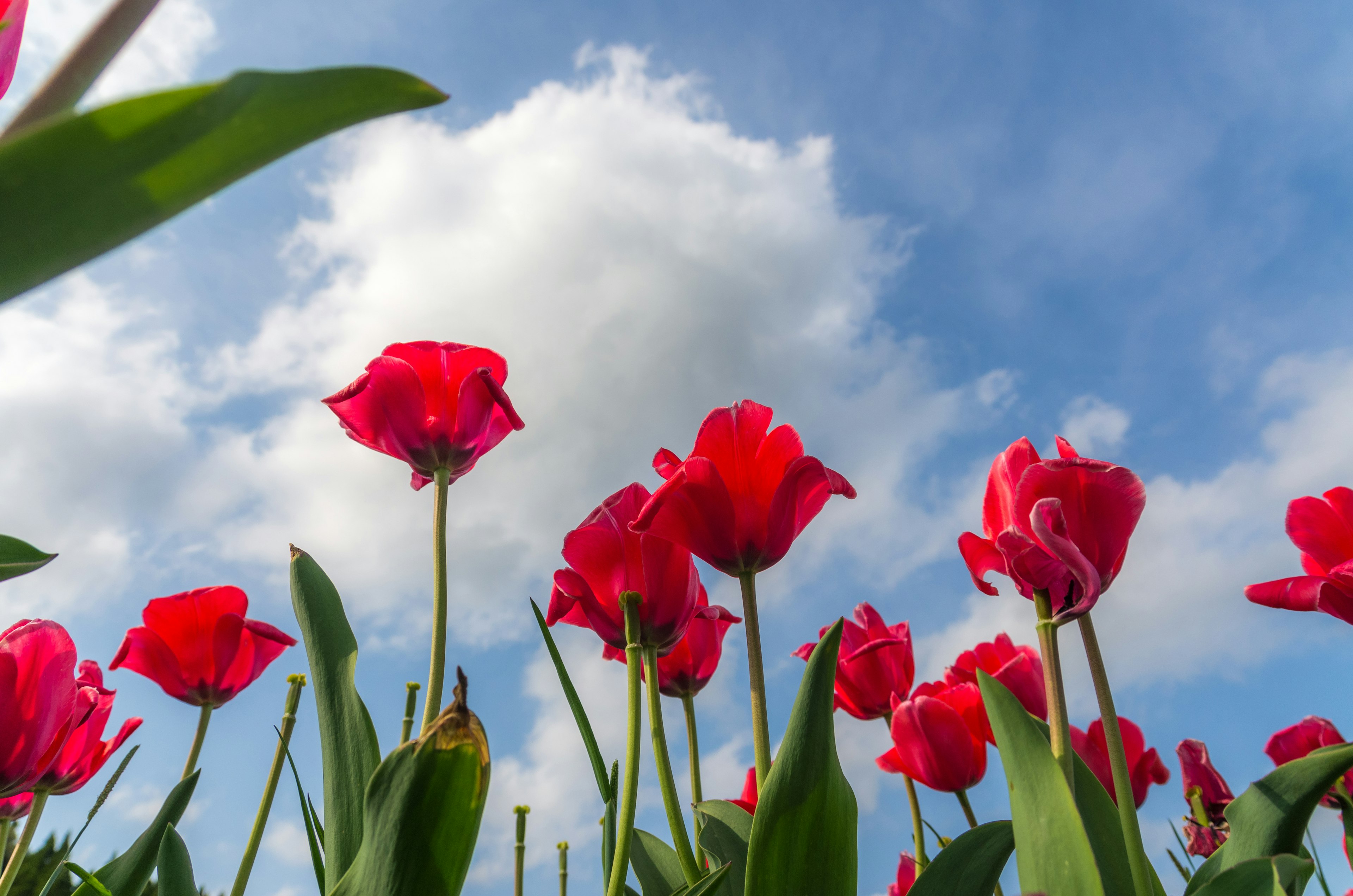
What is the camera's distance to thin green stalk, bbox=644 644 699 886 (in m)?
1.12

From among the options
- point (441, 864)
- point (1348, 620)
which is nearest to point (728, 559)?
point (441, 864)

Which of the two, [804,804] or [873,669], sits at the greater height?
[873,669]

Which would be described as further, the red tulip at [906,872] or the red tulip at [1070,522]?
the red tulip at [906,872]

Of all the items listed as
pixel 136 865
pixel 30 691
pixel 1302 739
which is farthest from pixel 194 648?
pixel 1302 739

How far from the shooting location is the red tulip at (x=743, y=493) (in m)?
1.21

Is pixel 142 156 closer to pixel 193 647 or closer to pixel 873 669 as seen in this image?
pixel 193 647

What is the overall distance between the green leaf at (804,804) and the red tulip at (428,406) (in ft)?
2.55

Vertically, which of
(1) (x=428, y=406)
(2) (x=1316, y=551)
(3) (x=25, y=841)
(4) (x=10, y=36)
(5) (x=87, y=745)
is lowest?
(3) (x=25, y=841)

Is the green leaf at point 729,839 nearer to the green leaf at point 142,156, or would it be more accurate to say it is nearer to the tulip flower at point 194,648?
the green leaf at point 142,156

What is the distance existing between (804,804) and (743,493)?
1.67ft

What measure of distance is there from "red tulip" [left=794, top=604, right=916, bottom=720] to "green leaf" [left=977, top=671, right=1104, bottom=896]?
914mm

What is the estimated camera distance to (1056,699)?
3.18ft

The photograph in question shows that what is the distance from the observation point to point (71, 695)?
57.6 inches

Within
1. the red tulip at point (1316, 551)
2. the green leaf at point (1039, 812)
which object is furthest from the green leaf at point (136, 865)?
the red tulip at point (1316, 551)
